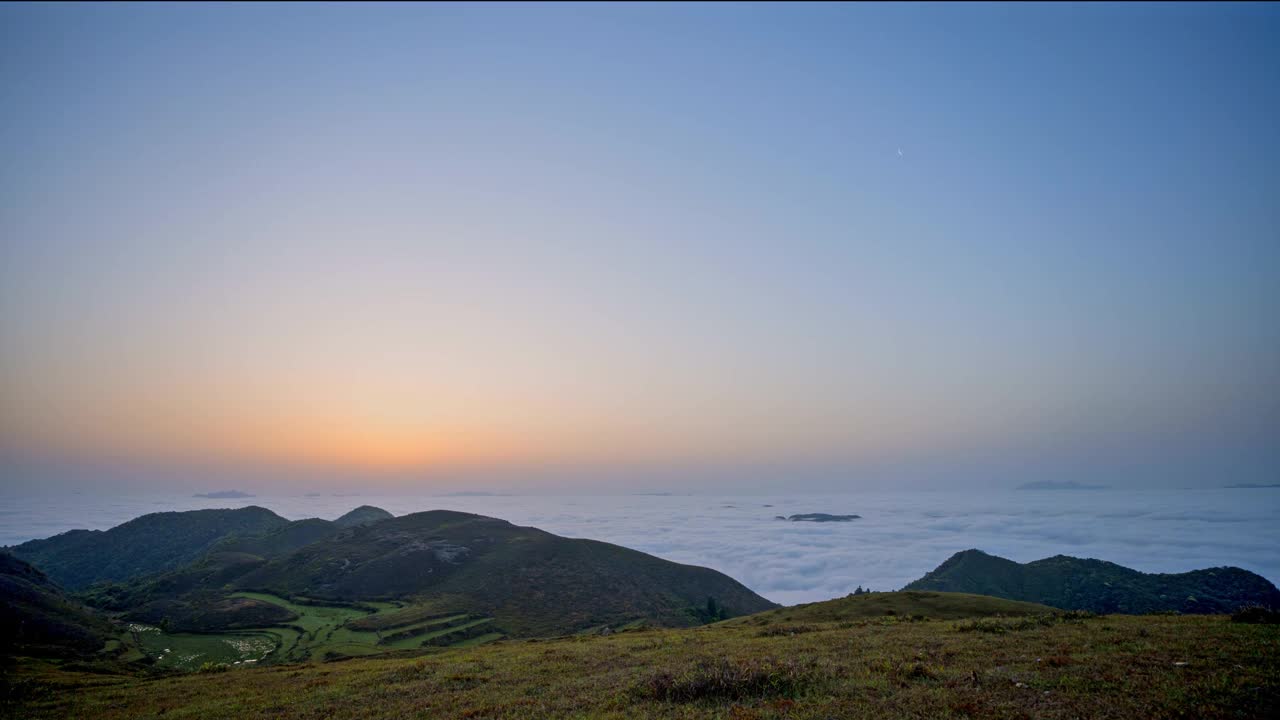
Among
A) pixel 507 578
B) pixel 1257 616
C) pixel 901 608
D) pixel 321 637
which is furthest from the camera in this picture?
pixel 507 578

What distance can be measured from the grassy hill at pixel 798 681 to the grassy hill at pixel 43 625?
28.5m

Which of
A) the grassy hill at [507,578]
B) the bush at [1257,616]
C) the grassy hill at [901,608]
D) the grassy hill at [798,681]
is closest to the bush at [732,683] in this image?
the grassy hill at [798,681]

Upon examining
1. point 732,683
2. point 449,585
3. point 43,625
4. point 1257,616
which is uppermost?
→ point 732,683

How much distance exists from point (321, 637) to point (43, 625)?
1134 inches

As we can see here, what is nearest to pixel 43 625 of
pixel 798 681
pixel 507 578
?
pixel 507 578

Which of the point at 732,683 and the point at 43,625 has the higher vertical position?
the point at 732,683

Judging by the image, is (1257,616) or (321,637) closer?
(1257,616)

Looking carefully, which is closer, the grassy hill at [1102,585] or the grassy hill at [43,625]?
the grassy hill at [43,625]

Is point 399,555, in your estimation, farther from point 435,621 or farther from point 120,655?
point 120,655

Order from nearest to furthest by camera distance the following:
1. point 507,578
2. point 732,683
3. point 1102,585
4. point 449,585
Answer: point 732,683
point 449,585
point 507,578
point 1102,585

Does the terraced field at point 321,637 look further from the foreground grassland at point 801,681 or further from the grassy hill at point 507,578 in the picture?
the foreground grassland at point 801,681

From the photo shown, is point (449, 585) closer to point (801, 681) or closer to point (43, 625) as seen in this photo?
point (43, 625)

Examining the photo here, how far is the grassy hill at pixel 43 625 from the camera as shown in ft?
172

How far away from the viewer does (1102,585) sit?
433 ft
